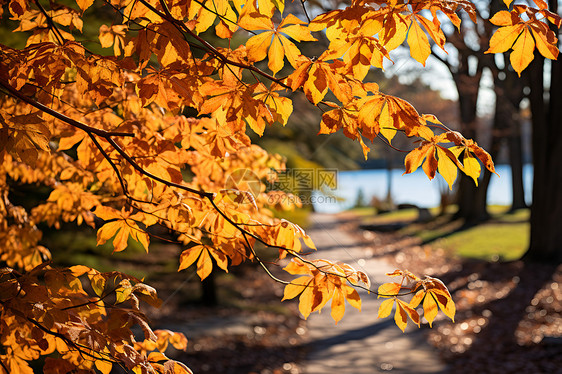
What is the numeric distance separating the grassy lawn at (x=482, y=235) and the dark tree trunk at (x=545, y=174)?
1299mm

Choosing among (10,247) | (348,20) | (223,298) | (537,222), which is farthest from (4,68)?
(537,222)

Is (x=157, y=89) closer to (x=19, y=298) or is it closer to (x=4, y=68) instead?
(x=4, y=68)

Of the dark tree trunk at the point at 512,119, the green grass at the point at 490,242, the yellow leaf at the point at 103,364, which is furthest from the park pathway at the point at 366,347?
the dark tree trunk at the point at 512,119

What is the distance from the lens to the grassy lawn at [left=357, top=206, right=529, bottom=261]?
1105 centimetres

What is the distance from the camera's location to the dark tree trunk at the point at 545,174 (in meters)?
8.45

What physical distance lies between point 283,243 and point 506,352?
4.57 m

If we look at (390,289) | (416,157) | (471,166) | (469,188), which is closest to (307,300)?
(390,289)

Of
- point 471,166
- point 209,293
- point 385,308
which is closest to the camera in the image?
point 471,166

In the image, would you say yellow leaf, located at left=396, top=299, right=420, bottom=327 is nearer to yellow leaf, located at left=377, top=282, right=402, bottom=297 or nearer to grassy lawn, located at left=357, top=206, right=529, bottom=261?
yellow leaf, located at left=377, top=282, right=402, bottom=297

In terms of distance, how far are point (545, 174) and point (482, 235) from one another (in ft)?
16.6

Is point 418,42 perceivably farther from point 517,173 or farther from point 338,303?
point 517,173

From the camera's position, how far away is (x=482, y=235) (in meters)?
13.4

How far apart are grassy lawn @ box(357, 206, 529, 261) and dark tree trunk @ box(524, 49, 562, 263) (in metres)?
1.30

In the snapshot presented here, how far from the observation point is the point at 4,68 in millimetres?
2004
